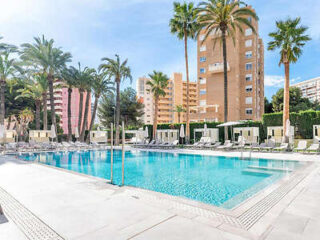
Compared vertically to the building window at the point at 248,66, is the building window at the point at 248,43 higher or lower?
higher

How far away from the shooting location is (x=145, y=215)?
403 cm

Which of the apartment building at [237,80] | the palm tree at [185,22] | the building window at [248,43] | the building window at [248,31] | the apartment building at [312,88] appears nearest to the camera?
the palm tree at [185,22]

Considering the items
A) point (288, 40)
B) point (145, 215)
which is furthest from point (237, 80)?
point (145, 215)

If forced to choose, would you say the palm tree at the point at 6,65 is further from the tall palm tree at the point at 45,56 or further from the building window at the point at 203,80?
the building window at the point at 203,80

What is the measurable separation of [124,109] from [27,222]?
1644 inches

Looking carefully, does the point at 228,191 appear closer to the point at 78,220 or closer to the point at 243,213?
the point at 243,213

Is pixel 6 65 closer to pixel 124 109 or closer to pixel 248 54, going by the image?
pixel 124 109

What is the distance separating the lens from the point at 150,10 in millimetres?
17438

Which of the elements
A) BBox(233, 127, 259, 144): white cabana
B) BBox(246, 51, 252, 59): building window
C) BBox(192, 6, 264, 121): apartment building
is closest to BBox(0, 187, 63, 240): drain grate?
BBox(233, 127, 259, 144): white cabana

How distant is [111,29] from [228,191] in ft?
66.4

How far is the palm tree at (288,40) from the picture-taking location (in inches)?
712

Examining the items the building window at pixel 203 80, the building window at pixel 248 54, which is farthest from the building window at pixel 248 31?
the building window at pixel 203 80

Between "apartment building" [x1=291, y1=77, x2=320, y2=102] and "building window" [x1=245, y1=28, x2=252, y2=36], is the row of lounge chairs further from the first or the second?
"apartment building" [x1=291, y1=77, x2=320, y2=102]

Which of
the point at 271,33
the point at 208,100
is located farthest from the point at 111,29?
the point at 208,100
